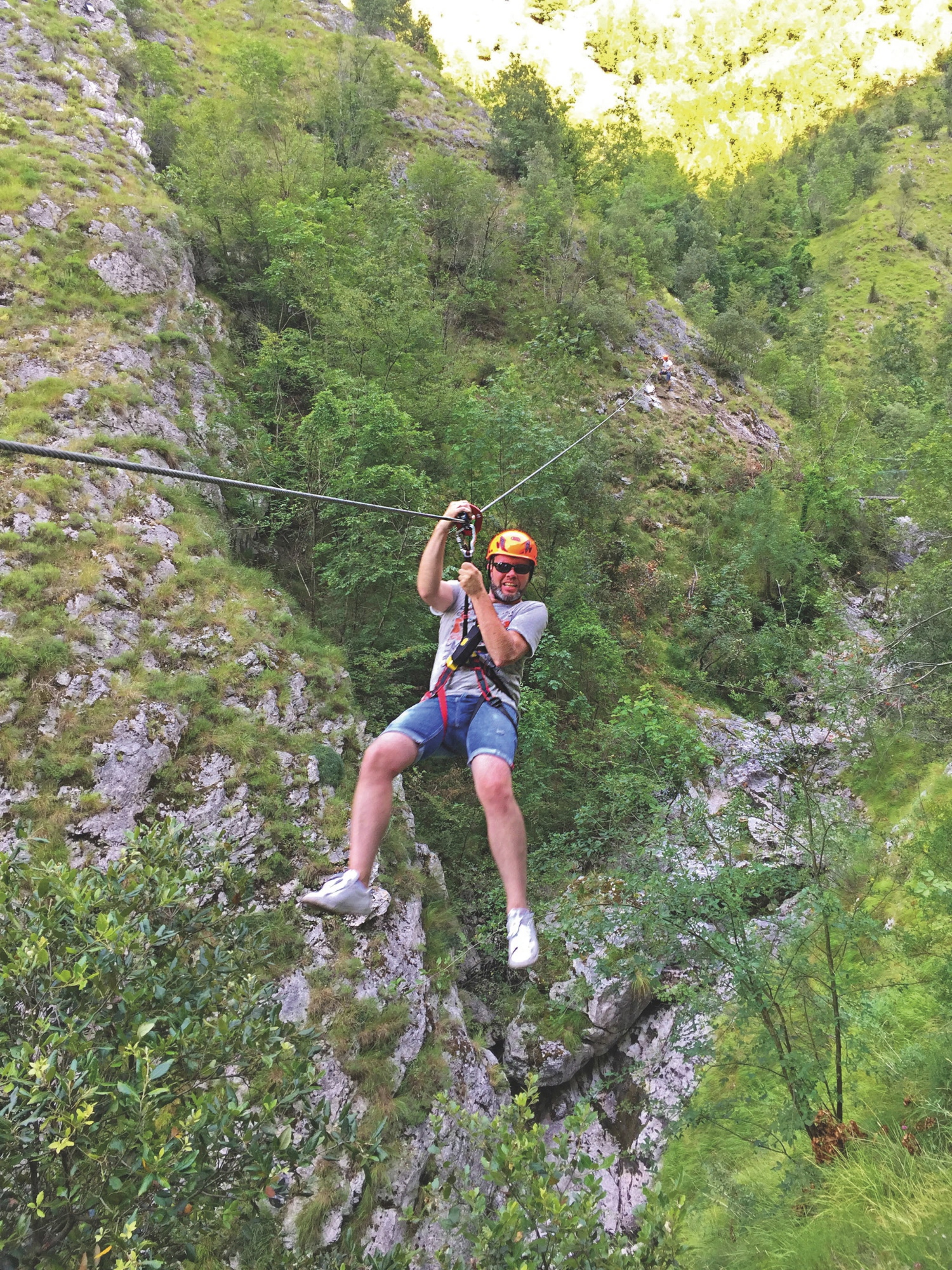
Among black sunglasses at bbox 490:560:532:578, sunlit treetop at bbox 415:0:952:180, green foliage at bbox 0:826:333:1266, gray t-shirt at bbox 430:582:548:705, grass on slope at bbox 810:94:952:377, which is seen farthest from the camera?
sunlit treetop at bbox 415:0:952:180

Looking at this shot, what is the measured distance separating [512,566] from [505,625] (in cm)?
48

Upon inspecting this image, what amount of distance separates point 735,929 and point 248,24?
48.2 m

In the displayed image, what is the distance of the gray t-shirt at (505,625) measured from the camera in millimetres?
3996

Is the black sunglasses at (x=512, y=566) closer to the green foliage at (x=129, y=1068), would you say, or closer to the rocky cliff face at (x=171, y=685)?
the green foliage at (x=129, y=1068)

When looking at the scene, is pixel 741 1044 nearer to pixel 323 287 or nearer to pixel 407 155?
pixel 323 287

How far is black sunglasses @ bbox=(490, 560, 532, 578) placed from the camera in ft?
14.0

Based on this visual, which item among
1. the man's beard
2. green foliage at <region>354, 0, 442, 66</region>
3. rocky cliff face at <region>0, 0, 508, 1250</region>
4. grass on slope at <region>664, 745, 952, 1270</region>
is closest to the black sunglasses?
the man's beard

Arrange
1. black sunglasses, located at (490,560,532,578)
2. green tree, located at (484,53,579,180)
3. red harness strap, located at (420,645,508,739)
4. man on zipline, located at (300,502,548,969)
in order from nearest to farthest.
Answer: man on zipline, located at (300,502,548,969), red harness strap, located at (420,645,508,739), black sunglasses, located at (490,560,532,578), green tree, located at (484,53,579,180)

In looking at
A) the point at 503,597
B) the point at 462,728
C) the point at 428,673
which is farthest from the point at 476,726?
the point at 428,673

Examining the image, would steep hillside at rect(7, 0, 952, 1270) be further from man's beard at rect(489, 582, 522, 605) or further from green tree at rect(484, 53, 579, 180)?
green tree at rect(484, 53, 579, 180)

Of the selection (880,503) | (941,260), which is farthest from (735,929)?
(941,260)

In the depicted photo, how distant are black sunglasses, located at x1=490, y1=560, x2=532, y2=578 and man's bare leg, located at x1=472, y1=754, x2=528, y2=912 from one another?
141 centimetres

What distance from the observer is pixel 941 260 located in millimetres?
61812

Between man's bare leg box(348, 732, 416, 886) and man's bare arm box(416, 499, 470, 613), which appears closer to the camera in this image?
man's bare leg box(348, 732, 416, 886)
